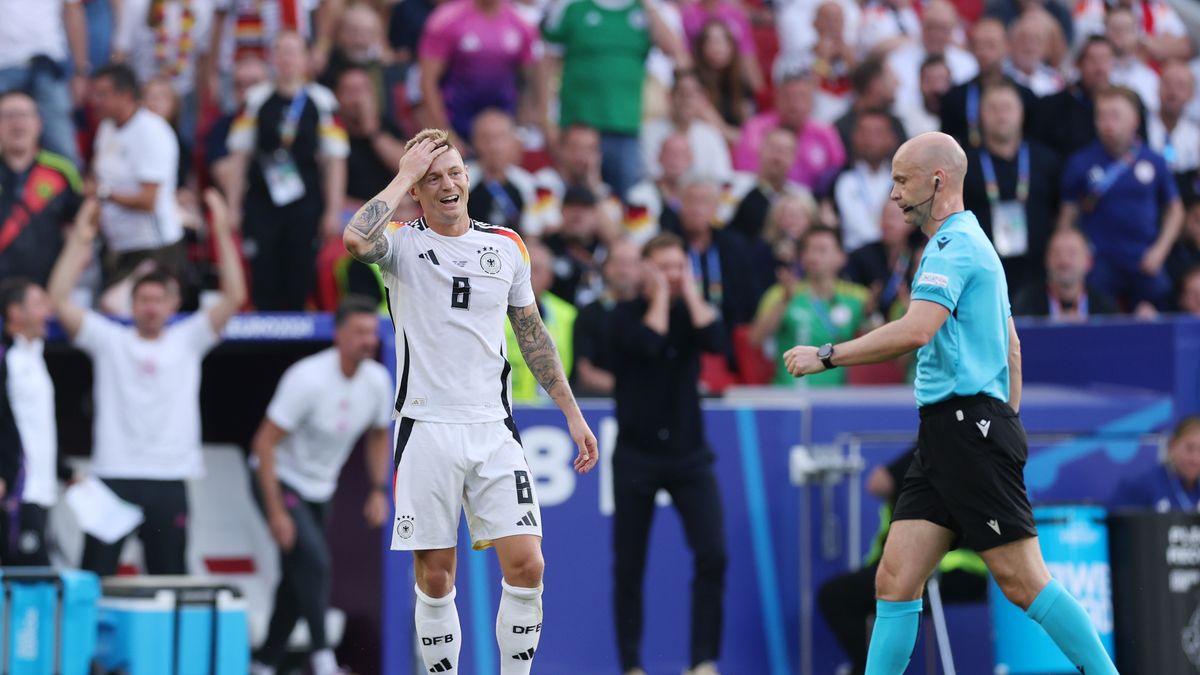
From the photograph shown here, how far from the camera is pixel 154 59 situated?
573 inches

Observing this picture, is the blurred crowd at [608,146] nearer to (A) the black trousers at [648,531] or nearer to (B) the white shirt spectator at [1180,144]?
(B) the white shirt spectator at [1180,144]

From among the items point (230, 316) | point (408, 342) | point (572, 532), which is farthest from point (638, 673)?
point (408, 342)

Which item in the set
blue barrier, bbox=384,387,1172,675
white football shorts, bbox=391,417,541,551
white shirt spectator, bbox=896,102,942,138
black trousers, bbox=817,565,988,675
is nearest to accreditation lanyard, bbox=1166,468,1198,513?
blue barrier, bbox=384,387,1172,675

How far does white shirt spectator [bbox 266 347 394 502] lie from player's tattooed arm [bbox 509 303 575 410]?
14.0 ft

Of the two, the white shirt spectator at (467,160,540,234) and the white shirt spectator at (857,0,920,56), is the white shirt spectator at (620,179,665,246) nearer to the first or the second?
the white shirt spectator at (467,160,540,234)

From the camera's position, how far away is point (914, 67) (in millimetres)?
16641

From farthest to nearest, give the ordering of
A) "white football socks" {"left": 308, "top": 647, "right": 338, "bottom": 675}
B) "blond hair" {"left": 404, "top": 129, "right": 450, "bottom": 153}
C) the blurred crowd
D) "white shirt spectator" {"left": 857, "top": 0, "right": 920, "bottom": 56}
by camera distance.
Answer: "white shirt spectator" {"left": 857, "top": 0, "right": 920, "bottom": 56} < the blurred crowd < "white football socks" {"left": 308, "top": 647, "right": 338, "bottom": 675} < "blond hair" {"left": 404, "top": 129, "right": 450, "bottom": 153}

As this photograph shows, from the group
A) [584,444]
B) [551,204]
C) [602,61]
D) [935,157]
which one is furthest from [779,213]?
[584,444]

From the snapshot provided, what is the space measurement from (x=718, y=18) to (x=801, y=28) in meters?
0.88

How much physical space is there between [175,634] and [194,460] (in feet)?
5.32

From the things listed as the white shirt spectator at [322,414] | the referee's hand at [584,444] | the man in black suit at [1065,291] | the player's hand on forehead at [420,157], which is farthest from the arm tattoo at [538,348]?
the man in black suit at [1065,291]

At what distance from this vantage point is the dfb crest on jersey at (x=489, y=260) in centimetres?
748

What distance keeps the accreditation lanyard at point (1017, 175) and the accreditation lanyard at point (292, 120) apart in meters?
5.31

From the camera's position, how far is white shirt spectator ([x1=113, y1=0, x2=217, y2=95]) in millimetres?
14438
